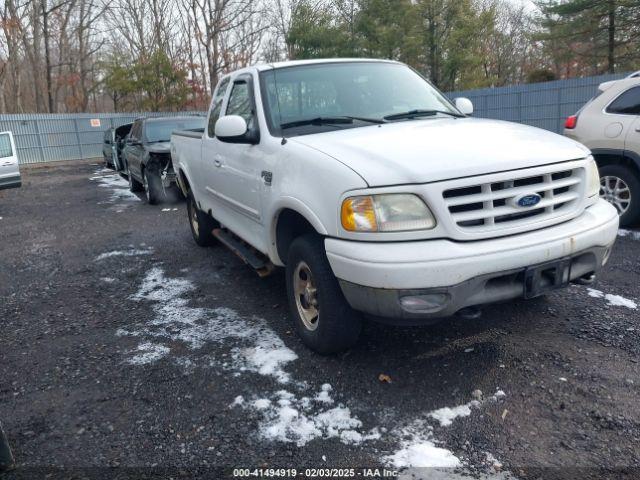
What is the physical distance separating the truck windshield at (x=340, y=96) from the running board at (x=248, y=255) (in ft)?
3.77

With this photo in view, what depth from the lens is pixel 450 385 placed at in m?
3.00

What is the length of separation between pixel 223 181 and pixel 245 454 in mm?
2694

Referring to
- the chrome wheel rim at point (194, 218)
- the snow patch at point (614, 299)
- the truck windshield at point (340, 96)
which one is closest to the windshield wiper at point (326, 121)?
the truck windshield at point (340, 96)

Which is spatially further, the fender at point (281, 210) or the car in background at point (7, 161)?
the car in background at point (7, 161)

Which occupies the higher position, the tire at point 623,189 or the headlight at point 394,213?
the headlight at point 394,213

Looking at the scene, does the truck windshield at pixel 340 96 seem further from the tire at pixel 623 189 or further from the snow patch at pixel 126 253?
the snow patch at pixel 126 253

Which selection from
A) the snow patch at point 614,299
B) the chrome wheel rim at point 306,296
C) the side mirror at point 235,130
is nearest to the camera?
the chrome wheel rim at point 306,296

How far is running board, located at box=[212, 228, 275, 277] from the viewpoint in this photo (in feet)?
13.9

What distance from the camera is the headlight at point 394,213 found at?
2697 millimetres

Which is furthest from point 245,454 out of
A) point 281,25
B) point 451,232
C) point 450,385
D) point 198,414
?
point 281,25

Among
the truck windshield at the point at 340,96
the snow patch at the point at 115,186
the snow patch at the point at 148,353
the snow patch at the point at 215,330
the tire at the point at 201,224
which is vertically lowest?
the snow patch at the point at 215,330

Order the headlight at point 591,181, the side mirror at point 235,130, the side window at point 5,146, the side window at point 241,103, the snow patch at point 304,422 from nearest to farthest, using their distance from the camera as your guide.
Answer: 1. the snow patch at point 304,422
2. the headlight at point 591,181
3. the side mirror at point 235,130
4. the side window at point 241,103
5. the side window at point 5,146

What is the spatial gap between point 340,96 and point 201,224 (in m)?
2.93

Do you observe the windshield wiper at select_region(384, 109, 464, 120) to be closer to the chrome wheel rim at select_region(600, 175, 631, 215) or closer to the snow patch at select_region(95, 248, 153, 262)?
the chrome wheel rim at select_region(600, 175, 631, 215)
